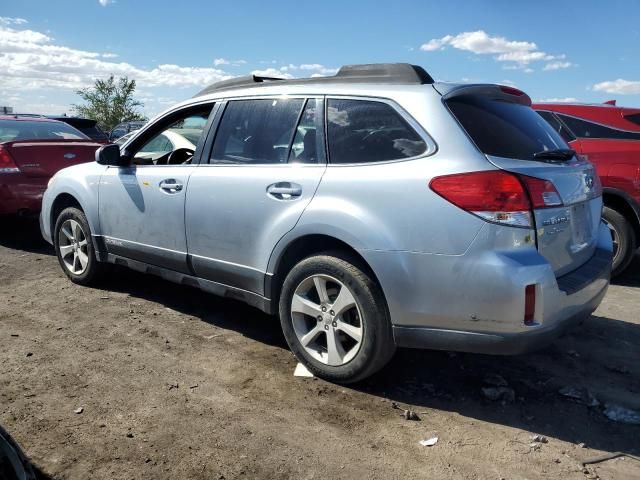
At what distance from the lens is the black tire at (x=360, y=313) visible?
3225 mm

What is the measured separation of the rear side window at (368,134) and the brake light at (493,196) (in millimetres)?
325

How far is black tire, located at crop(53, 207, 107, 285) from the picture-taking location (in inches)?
206

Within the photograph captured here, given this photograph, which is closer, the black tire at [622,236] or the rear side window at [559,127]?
the black tire at [622,236]

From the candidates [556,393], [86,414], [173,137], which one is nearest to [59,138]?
[173,137]

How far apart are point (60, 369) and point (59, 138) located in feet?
17.2

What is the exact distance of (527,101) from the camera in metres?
3.91

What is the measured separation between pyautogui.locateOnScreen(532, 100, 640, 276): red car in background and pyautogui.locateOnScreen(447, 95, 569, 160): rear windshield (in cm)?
265

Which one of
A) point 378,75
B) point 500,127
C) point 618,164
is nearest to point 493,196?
point 500,127

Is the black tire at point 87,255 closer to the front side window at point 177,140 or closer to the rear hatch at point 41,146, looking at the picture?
the front side window at point 177,140

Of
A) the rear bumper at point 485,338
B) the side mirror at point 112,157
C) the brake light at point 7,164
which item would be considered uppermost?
the side mirror at point 112,157

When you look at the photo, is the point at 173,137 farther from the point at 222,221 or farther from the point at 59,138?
the point at 222,221

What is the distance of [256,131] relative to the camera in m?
4.00

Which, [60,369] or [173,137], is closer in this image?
[60,369]

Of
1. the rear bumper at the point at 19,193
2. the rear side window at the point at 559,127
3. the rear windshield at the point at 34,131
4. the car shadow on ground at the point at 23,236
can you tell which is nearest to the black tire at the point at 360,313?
the rear side window at the point at 559,127
